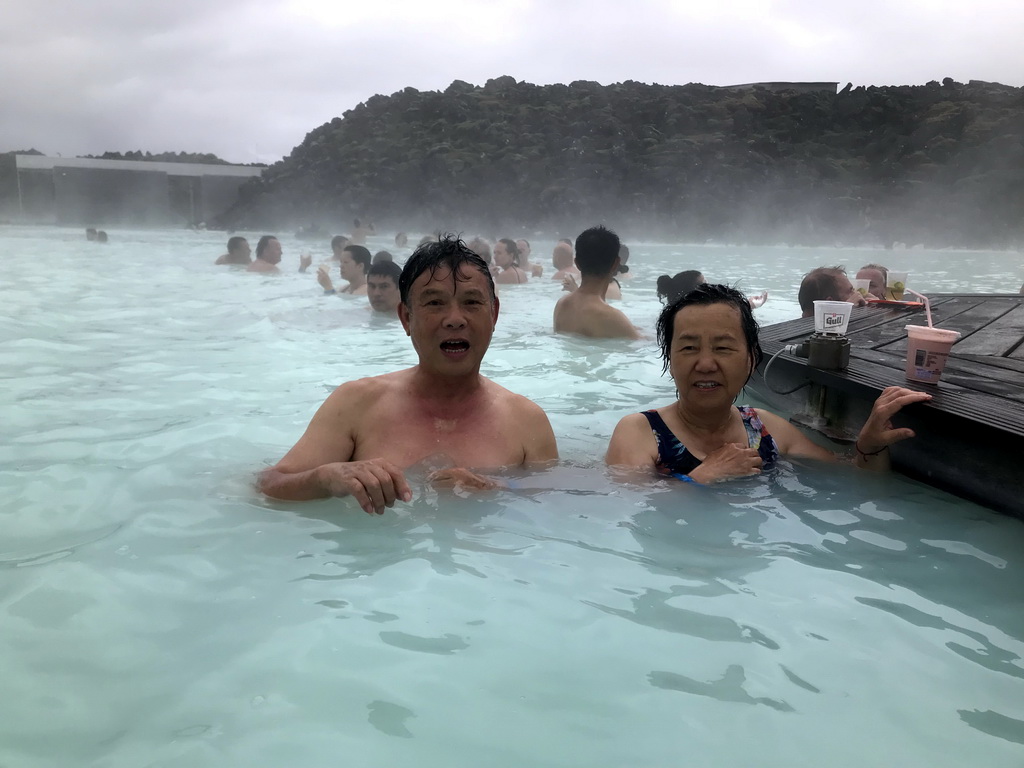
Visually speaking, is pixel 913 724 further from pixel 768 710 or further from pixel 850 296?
pixel 850 296

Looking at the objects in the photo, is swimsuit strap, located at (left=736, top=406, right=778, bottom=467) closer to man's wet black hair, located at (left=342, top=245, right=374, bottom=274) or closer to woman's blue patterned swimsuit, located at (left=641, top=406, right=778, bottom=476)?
woman's blue patterned swimsuit, located at (left=641, top=406, right=778, bottom=476)

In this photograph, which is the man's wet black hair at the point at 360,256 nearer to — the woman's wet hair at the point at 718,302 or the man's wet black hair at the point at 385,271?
the man's wet black hair at the point at 385,271

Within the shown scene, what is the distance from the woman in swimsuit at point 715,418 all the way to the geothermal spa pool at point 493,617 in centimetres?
14

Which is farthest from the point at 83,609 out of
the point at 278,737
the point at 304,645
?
the point at 278,737

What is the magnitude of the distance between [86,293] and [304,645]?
9.30 metres

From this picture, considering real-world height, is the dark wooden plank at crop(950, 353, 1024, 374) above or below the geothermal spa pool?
above

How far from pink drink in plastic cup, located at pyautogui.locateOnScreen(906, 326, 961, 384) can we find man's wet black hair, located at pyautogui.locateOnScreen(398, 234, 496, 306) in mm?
1736

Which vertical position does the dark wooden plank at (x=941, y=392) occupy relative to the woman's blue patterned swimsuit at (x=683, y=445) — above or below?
above

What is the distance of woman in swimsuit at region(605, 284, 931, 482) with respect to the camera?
9.12 ft

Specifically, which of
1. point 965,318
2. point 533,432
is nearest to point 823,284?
point 965,318

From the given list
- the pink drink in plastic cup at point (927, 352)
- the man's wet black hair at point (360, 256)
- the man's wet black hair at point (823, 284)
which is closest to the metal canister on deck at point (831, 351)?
the pink drink in plastic cup at point (927, 352)

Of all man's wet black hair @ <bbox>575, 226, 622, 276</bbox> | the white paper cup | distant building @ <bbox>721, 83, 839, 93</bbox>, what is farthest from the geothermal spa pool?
distant building @ <bbox>721, 83, 839, 93</bbox>

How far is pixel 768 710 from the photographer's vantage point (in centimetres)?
167

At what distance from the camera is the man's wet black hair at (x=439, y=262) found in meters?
2.59
